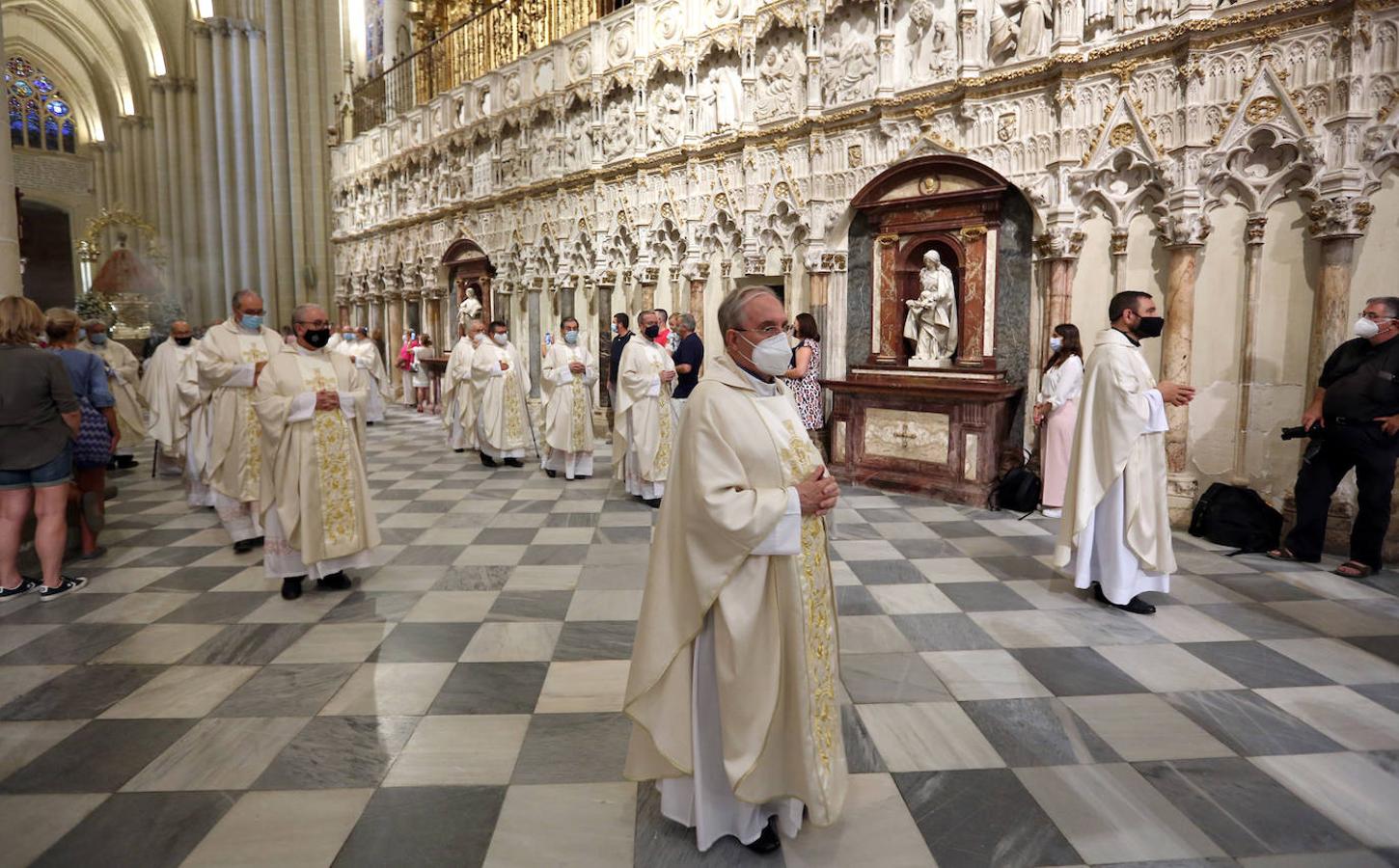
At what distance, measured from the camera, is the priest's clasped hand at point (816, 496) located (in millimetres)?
2342

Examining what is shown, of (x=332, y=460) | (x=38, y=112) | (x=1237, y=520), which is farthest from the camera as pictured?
(x=38, y=112)

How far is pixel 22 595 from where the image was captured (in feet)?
16.6

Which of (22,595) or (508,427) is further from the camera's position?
(508,427)

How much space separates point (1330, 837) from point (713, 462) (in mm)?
2430

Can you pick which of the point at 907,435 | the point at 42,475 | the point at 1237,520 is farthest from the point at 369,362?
the point at 1237,520

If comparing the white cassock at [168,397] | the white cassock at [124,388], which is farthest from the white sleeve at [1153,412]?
the white cassock at [124,388]

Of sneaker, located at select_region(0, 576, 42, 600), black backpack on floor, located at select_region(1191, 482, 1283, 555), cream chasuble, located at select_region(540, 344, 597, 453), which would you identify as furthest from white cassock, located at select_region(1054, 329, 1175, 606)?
sneaker, located at select_region(0, 576, 42, 600)

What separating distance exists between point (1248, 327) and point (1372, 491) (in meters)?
1.78

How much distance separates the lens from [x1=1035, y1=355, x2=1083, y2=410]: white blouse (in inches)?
284

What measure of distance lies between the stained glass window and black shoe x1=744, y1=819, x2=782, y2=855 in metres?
44.3

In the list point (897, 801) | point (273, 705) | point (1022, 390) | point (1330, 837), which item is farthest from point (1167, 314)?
point (273, 705)

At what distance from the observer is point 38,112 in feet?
112

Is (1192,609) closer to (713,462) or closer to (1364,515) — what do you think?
(1364,515)

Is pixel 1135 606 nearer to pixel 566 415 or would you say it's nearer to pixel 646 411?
pixel 646 411
